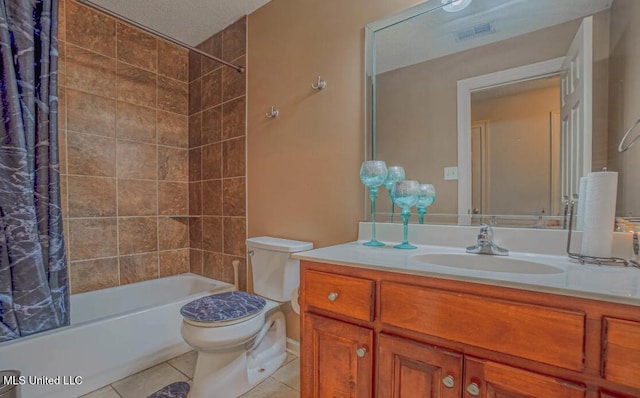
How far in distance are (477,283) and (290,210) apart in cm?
132

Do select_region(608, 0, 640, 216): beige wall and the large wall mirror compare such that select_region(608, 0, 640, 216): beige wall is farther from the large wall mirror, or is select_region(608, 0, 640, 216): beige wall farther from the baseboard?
the baseboard

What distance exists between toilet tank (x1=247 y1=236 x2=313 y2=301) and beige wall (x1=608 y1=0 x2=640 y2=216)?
1.38m

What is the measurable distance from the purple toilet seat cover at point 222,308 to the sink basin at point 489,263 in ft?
2.93

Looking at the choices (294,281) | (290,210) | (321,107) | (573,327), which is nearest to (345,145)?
(321,107)

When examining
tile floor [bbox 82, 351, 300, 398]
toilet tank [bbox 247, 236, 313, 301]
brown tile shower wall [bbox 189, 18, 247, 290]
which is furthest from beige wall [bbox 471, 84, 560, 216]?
brown tile shower wall [bbox 189, 18, 247, 290]

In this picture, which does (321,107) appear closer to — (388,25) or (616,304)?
(388,25)

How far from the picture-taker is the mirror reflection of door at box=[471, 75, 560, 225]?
1.18 m

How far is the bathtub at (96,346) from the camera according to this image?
1407 millimetres

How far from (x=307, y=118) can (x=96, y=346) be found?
1.74 meters

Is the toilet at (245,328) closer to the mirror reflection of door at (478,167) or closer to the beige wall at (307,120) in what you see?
the beige wall at (307,120)

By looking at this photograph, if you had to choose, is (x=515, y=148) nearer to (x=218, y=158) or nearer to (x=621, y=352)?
(x=621, y=352)

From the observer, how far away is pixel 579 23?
1129 mm

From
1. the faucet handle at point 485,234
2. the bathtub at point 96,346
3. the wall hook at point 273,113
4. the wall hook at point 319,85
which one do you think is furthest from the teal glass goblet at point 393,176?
the bathtub at point 96,346

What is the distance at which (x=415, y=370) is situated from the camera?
88 cm
